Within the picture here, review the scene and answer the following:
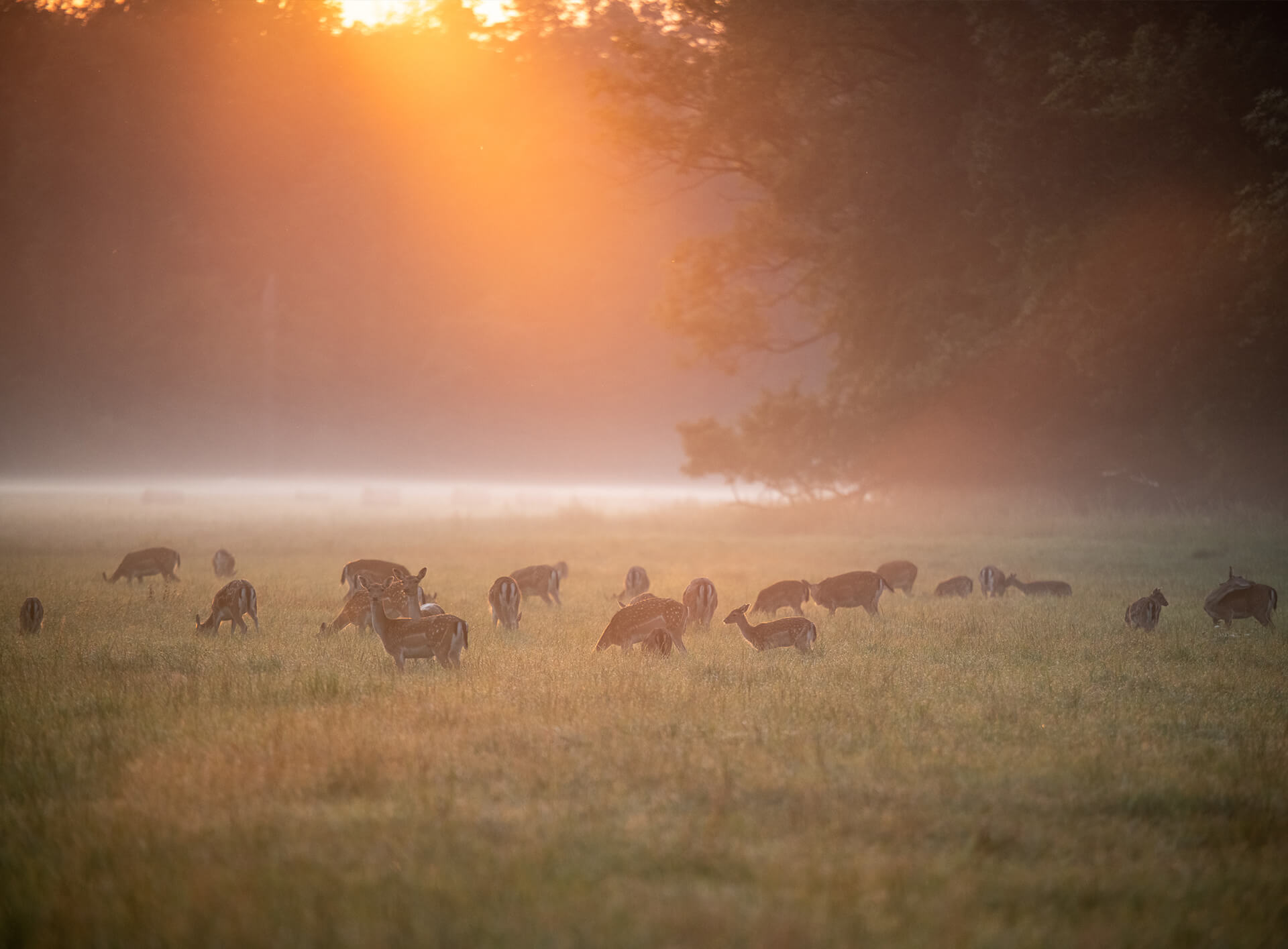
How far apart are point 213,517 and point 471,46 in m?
49.0

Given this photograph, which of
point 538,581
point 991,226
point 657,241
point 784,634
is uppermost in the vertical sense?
point 657,241

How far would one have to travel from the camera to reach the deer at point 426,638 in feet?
34.7

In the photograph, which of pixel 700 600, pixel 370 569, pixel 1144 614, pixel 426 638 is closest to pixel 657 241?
pixel 370 569

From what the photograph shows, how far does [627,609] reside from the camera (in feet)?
38.9

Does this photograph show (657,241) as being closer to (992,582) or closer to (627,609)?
(992,582)

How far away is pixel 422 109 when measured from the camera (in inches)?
3366

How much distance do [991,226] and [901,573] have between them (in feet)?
42.4

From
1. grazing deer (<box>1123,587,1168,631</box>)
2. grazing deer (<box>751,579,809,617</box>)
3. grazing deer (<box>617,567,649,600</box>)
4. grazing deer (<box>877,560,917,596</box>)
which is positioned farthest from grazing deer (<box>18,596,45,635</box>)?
grazing deer (<box>1123,587,1168,631</box>)

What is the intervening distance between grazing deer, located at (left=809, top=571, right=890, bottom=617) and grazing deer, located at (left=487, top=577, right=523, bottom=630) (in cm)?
470

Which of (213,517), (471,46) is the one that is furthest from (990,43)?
(471,46)

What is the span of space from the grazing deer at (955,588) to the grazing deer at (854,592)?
3183 millimetres

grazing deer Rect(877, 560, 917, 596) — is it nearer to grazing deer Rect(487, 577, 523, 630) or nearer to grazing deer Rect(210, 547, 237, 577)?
grazing deer Rect(487, 577, 523, 630)

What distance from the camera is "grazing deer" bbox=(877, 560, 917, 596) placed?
18266 millimetres

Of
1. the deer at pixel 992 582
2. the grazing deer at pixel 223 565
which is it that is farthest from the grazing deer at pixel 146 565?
the deer at pixel 992 582
